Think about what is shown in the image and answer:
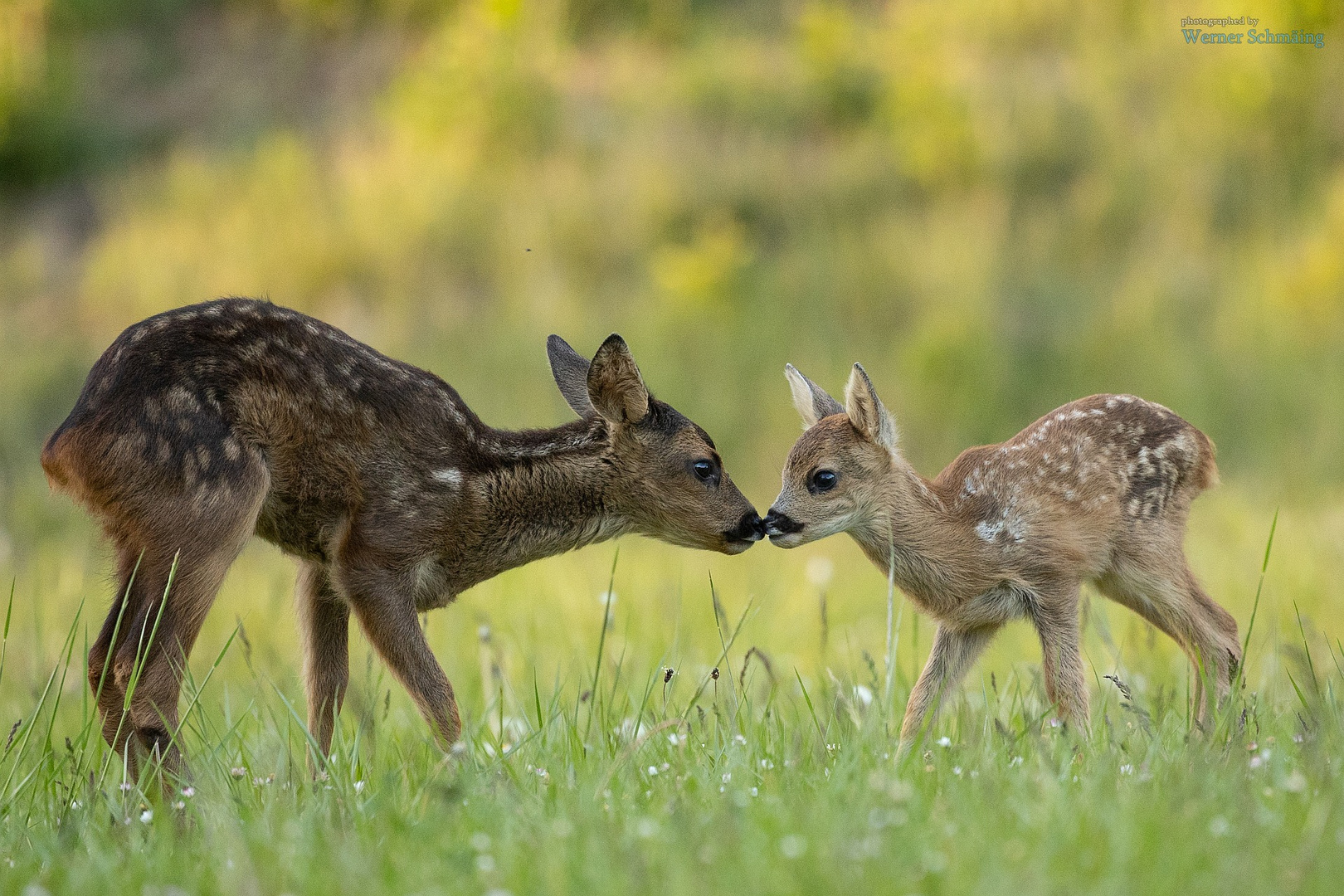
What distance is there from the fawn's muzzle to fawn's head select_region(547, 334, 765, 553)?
0.16 feet

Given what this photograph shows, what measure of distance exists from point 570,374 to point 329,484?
1176mm

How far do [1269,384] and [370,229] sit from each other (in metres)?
10.4

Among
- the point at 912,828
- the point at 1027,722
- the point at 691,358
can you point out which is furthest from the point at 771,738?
the point at 691,358

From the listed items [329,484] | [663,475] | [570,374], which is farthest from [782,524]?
[329,484]

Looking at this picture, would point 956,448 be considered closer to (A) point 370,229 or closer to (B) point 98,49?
(A) point 370,229

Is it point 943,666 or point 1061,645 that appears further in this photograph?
point 943,666

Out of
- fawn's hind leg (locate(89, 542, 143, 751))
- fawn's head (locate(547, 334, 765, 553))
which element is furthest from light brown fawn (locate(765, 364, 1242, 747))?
fawn's hind leg (locate(89, 542, 143, 751))

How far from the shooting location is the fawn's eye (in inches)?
211

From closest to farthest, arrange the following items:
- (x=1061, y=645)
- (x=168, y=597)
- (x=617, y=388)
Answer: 1. (x=168, y=597)
2. (x=1061, y=645)
3. (x=617, y=388)

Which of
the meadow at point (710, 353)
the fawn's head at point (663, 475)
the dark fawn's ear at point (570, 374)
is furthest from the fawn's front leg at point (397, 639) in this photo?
the dark fawn's ear at point (570, 374)

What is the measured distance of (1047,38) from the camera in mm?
20359

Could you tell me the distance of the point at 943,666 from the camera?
5.27 m

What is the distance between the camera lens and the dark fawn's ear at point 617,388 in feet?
16.8

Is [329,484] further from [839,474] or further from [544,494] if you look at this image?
[839,474]
